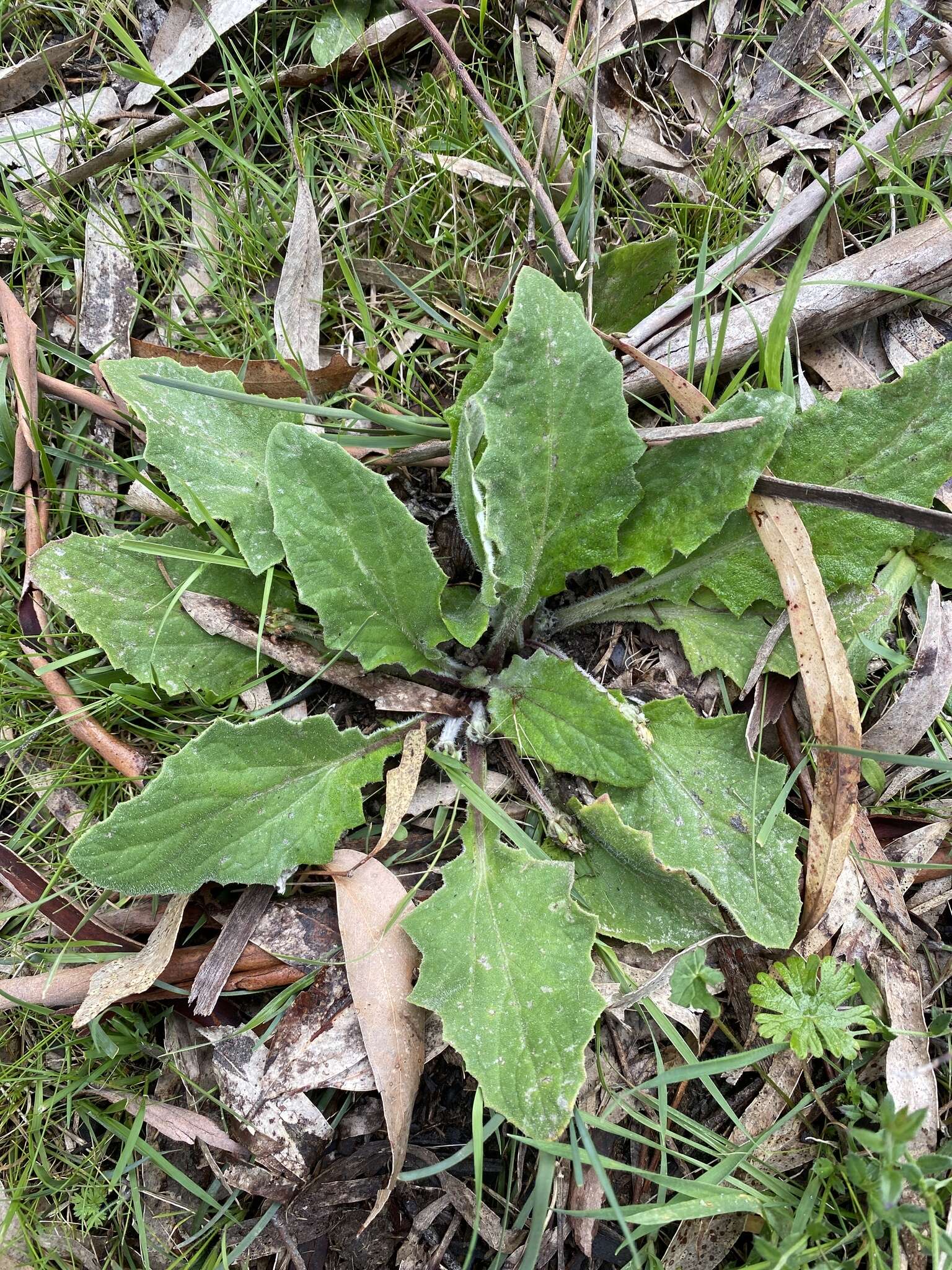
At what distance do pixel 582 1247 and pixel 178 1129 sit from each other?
3.00ft

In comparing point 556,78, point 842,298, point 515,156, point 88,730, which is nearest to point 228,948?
point 88,730

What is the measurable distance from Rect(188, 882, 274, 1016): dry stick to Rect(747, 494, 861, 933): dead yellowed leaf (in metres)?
1.19

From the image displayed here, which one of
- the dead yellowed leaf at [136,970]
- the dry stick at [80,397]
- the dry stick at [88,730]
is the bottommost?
the dead yellowed leaf at [136,970]

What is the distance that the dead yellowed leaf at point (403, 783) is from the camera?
190 cm

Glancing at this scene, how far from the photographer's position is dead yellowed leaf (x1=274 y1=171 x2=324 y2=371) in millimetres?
2178

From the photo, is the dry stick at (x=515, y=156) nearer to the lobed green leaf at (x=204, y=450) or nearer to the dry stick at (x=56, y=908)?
the lobed green leaf at (x=204, y=450)

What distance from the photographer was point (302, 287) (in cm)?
219

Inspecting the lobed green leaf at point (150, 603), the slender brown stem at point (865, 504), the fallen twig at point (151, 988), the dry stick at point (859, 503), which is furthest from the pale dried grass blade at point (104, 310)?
the slender brown stem at point (865, 504)

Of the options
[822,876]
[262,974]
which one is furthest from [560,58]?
[262,974]

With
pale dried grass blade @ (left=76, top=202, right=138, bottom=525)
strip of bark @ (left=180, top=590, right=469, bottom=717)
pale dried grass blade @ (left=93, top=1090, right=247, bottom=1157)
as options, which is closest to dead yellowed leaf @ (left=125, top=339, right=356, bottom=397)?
pale dried grass blade @ (left=76, top=202, right=138, bottom=525)

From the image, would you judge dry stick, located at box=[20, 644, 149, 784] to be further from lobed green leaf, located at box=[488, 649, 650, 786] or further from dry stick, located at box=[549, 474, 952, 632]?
dry stick, located at box=[549, 474, 952, 632]

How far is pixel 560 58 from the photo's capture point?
82.4 inches

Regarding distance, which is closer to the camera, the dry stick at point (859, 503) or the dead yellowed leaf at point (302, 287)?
the dry stick at point (859, 503)

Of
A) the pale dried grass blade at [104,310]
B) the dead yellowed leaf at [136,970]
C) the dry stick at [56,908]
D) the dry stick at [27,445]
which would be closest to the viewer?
the dead yellowed leaf at [136,970]
